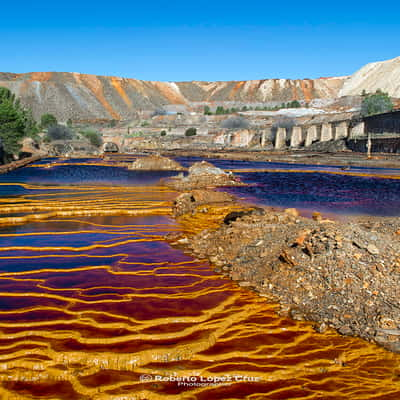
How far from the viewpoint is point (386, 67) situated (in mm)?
139375

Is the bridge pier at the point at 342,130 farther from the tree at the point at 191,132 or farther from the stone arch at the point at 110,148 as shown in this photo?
the stone arch at the point at 110,148

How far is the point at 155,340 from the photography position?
5434mm

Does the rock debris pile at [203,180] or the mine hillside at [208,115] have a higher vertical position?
the mine hillside at [208,115]

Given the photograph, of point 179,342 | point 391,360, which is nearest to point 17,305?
point 179,342

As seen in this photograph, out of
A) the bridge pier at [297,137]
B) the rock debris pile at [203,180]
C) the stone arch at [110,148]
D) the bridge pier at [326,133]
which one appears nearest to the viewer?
the rock debris pile at [203,180]

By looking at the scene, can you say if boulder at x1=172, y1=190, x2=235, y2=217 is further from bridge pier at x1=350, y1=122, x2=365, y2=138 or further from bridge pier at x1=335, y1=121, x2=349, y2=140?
bridge pier at x1=335, y1=121, x2=349, y2=140

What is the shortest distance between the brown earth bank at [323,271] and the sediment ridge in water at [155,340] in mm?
323

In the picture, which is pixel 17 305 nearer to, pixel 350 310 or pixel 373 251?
pixel 350 310

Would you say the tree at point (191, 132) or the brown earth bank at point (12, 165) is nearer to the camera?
the brown earth bank at point (12, 165)

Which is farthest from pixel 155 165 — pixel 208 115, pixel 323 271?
pixel 208 115

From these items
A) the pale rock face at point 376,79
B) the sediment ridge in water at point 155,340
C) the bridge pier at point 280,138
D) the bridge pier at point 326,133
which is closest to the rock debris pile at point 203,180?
the sediment ridge in water at point 155,340

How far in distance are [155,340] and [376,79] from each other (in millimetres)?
155114

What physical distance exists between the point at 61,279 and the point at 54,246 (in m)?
2.76

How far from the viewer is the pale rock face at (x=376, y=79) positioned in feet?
405
